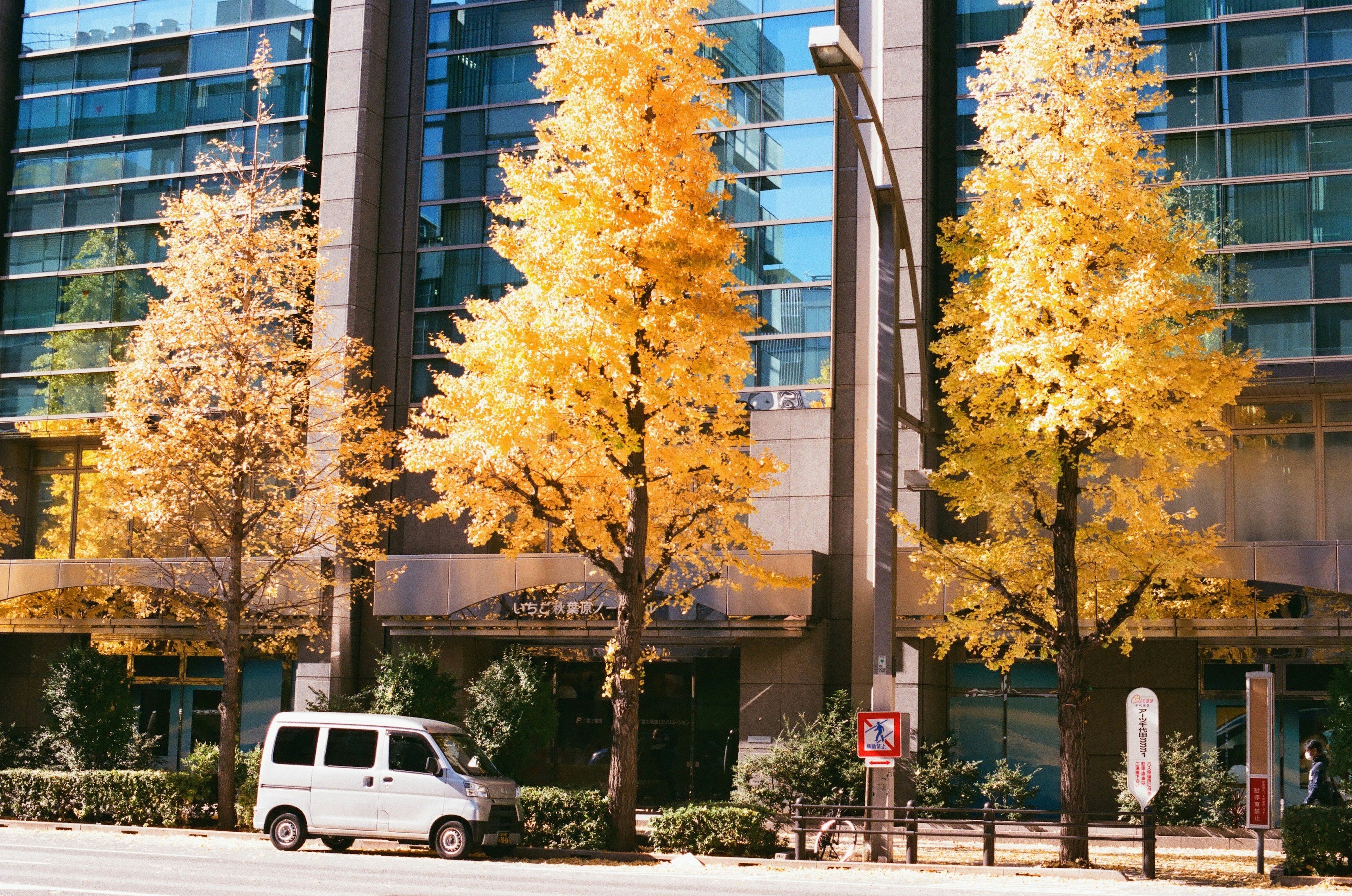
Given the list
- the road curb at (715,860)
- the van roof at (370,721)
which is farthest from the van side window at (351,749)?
the road curb at (715,860)

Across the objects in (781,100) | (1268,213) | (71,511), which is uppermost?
(781,100)

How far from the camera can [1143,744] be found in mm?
18234

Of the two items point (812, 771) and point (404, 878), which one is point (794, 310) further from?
point (404, 878)

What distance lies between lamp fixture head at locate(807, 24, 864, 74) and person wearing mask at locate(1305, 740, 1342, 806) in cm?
1373

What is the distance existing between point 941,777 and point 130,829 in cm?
1406

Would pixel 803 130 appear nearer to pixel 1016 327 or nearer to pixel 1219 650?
pixel 1016 327

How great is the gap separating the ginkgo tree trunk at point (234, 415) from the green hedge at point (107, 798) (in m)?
0.56

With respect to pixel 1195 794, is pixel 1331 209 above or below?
above

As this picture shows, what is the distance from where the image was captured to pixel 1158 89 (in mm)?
26297

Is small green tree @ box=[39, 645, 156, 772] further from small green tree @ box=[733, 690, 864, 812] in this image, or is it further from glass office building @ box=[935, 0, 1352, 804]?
glass office building @ box=[935, 0, 1352, 804]

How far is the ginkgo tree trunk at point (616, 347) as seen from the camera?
19312 mm

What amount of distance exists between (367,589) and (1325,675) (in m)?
18.9

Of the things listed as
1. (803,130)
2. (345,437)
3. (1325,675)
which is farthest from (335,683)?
(1325,675)

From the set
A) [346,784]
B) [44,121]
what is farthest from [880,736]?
[44,121]
